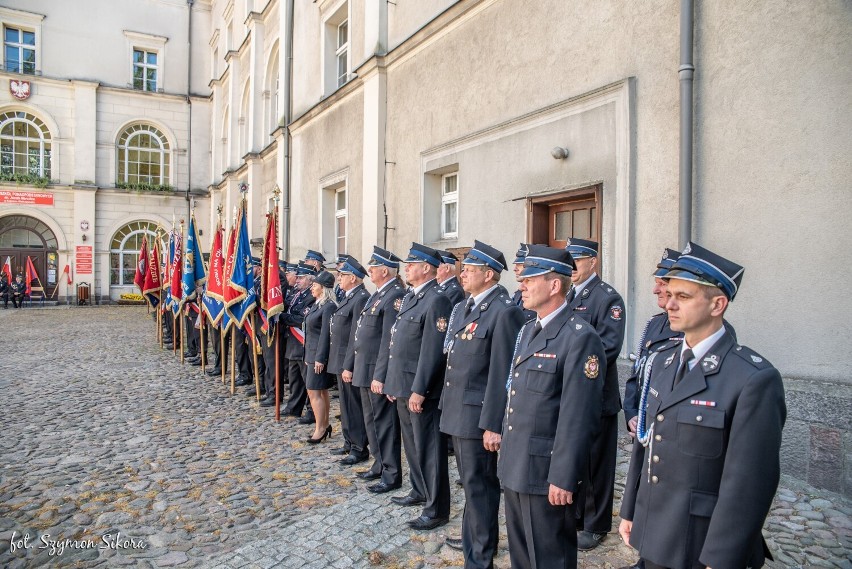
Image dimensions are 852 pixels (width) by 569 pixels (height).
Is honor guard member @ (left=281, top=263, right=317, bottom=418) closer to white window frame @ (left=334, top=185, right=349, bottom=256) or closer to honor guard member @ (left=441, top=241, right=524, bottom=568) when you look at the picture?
honor guard member @ (left=441, top=241, right=524, bottom=568)

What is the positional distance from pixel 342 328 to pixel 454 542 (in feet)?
8.30

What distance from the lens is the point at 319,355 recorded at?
5996mm

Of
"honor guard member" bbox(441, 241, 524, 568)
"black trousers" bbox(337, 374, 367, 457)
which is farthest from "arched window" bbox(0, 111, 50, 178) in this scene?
"honor guard member" bbox(441, 241, 524, 568)

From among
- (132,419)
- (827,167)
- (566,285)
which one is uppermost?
(827,167)

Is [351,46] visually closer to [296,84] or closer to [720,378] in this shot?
[296,84]

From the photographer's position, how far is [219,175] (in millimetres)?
26422

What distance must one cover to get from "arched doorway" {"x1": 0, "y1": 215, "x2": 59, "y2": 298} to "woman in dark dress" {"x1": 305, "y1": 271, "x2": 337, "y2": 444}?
24.8m

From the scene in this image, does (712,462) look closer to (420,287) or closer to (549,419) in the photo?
(549,419)

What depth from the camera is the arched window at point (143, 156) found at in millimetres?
27438

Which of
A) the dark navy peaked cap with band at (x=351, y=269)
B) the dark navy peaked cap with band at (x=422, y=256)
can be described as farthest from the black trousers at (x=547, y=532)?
the dark navy peaked cap with band at (x=351, y=269)

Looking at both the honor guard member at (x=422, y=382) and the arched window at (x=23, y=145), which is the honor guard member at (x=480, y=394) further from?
the arched window at (x=23, y=145)

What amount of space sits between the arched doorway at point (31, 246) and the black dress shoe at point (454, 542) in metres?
27.7

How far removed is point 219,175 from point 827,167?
84.0 feet

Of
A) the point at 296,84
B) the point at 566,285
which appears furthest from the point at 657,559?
the point at 296,84
